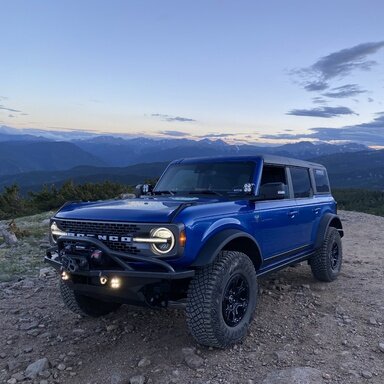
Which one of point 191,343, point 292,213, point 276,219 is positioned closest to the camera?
point 191,343

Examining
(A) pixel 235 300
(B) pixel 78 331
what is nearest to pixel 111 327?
(B) pixel 78 331

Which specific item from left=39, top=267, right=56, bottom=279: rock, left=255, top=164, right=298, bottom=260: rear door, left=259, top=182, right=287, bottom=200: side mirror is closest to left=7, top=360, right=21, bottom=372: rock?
left=255, top=164, right=298, bottom=260: rear door

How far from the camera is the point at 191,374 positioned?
3.64m

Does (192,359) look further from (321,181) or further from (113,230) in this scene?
(321,181)

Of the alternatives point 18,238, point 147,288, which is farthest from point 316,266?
point 18,238

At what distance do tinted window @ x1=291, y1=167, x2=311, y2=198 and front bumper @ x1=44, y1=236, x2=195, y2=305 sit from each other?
2961 mm

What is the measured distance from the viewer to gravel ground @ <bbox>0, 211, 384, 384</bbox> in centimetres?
369

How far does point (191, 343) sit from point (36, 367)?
5.09 ft

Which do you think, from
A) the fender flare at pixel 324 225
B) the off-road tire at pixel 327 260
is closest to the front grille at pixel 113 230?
the fender flare at pixel 324 225

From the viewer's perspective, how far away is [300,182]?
6305mm

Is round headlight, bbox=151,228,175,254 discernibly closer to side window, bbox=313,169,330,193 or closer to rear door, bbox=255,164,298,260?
rear door, bbox=255,164,298,260

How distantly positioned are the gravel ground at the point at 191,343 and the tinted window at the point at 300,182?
149 centimetres

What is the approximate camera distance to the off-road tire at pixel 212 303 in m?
3.81

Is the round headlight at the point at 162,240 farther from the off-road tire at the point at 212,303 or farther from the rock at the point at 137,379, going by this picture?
the rock at the point at 137,379
